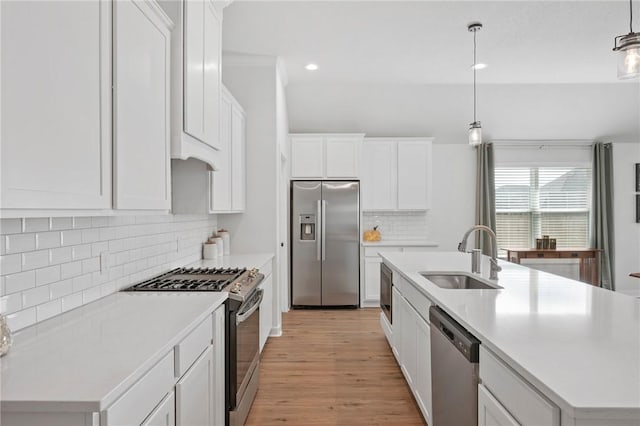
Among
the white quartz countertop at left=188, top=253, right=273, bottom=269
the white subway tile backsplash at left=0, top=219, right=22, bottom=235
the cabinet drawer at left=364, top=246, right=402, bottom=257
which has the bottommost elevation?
the cabinet drawer at left=364, top=246, right=402, bottom=257

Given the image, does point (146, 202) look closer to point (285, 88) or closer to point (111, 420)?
point (111, 420)

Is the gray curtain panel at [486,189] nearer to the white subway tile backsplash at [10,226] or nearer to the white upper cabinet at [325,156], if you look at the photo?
the white upper cabinet at [325,156]

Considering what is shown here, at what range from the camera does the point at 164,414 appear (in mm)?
1416

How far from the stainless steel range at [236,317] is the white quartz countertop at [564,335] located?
3.44ft

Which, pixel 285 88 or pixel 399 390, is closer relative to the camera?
pixel 399 390

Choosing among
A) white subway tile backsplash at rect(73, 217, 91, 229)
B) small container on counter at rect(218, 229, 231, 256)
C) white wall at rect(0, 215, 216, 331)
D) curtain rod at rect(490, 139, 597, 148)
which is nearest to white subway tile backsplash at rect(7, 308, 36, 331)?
white wall at rect(0, 215, 216, 331)

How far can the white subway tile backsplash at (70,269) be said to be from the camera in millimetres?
1748

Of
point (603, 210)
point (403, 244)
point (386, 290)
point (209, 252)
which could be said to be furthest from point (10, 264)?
point (603, 210)

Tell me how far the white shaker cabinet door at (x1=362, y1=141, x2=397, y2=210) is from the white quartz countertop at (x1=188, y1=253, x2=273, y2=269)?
235 cm

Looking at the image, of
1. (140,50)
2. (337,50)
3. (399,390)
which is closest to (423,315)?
(399,390)

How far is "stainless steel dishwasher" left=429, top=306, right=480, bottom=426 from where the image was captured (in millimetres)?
1601

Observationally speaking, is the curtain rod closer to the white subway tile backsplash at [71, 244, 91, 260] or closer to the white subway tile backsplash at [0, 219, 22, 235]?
the white subway tile backsplash at [71, 244, 91, 260]

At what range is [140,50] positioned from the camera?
180cm

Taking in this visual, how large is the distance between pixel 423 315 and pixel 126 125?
1872 millimetres
